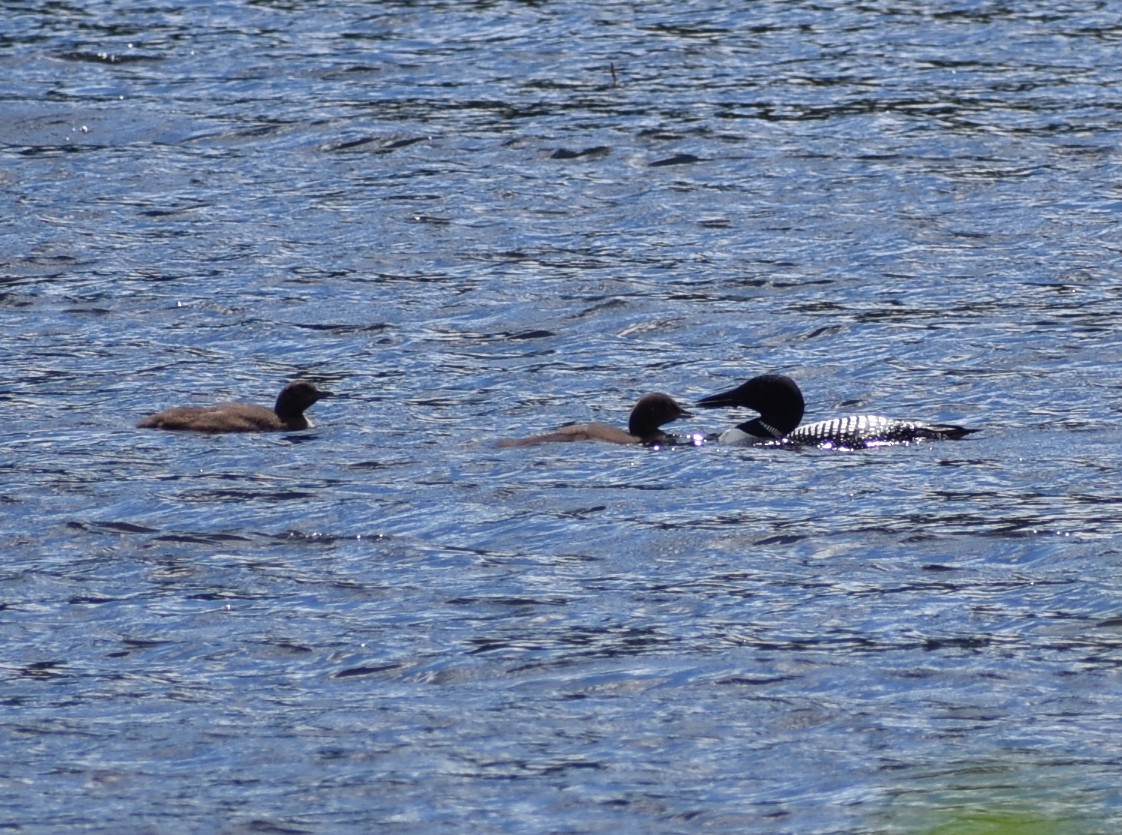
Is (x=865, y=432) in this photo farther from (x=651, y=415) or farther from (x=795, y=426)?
(x=651, y=415)

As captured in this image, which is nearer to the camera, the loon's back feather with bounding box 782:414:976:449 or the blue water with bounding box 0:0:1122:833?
the blue water with bounding box 0:0:1122:833

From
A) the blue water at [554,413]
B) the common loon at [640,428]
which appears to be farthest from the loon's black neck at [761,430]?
the common loon at [640,428]

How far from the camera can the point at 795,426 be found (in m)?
12.8

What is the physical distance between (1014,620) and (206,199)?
10195mm

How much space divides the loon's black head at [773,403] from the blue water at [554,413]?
271mm

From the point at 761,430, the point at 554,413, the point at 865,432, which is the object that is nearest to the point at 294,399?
the point at 554,413

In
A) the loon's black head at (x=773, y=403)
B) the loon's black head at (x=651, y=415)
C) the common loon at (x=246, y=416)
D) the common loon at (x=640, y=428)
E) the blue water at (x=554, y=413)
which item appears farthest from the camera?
the loon's black head at (x=773, y=403)

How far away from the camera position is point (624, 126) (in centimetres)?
1964

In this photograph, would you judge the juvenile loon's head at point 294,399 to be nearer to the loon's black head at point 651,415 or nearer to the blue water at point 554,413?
the blue water at point 554,413

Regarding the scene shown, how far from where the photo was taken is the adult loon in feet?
40.2

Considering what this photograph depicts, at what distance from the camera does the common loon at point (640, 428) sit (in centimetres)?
1217

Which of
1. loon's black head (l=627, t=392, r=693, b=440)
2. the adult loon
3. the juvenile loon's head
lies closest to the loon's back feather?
the adult loon

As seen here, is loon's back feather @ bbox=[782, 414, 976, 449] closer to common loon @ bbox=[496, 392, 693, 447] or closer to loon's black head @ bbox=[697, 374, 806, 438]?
loon's black head @ bbox=[697, 374, 806, 438]

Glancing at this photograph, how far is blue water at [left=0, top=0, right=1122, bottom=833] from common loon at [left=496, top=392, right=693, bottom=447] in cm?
Result: 14
